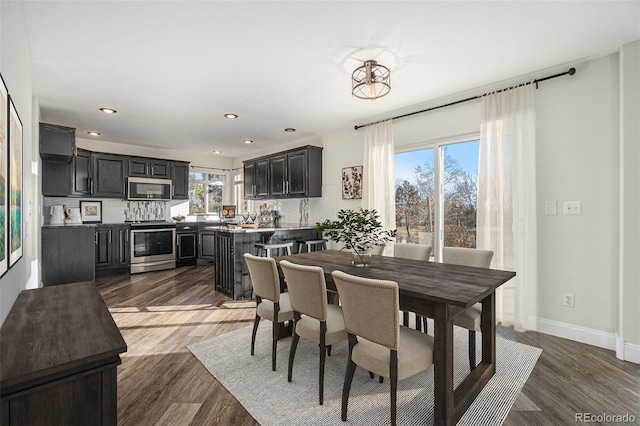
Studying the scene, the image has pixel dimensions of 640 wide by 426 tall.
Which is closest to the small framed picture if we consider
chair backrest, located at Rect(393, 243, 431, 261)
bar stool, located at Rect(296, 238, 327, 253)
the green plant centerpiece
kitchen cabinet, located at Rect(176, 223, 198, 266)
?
kitchen cabinet, located at Rect(176, 223, 198, 266)

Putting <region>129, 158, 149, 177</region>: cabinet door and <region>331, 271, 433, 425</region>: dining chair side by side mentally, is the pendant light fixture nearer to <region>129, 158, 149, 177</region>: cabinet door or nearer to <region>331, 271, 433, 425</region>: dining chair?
<region>331, 271, 433, 425</region>: dining chair

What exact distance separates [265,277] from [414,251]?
1561 mm

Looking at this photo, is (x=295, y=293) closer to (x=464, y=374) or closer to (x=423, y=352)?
(x=423, y=352)

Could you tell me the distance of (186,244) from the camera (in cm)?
640

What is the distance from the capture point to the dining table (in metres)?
1.61

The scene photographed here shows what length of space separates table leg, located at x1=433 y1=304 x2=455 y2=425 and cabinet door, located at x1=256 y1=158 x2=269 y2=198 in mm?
4734

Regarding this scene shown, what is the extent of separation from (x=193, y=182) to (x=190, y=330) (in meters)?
4.81

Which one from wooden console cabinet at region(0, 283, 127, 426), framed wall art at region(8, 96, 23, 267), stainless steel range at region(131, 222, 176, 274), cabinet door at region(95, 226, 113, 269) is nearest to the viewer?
wooden console cabinet at region(0, 283, 127, 426)

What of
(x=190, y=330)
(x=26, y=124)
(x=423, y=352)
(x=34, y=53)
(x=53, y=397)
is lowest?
(x=190, y=330)

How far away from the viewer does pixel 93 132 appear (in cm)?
515

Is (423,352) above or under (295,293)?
under

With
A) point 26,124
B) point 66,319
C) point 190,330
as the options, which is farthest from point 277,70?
point 190,330

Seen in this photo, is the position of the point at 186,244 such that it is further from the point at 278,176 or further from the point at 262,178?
the point at 278,176

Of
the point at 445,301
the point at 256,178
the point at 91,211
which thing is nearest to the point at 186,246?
the point at 91,211
